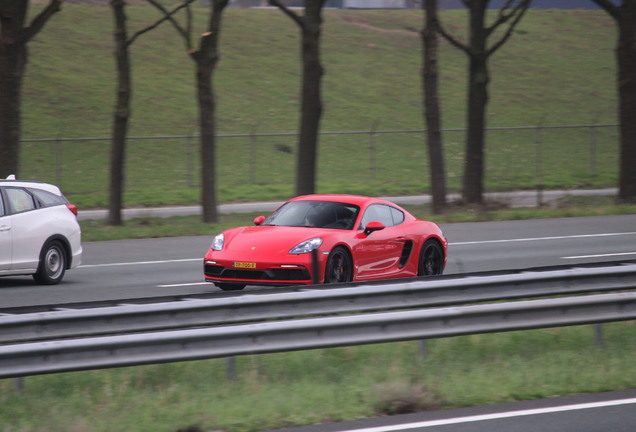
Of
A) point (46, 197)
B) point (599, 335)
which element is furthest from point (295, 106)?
point (599, 335)

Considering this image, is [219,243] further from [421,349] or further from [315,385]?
[315,385]

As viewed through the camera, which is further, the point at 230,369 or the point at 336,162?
the point at 336,162

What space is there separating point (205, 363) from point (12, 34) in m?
12.9

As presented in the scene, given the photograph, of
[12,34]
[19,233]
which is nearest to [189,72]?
[12,34]

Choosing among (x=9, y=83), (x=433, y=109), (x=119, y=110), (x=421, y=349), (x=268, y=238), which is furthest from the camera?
(x=433, y=109)

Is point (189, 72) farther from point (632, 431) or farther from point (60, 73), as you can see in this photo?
point (632, 431)

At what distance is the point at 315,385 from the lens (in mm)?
7645

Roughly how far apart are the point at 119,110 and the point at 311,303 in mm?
15594

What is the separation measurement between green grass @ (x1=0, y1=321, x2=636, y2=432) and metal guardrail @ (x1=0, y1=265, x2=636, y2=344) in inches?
16.8

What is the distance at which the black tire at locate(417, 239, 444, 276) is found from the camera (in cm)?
1366

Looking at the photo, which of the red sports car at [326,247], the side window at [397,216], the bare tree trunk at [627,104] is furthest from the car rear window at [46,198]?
the bare tree trunk at [627,104]

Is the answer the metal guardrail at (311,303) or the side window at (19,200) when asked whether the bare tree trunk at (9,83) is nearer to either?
the side window at (19,200)

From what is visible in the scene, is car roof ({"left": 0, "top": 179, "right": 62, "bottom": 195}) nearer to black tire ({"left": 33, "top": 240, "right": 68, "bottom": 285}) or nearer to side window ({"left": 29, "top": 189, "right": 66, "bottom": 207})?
side window ({"left": 29, "top": 189, "right": 66, "bottom": 207})

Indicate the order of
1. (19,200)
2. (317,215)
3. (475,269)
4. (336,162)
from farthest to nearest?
1. (336,162)
2. (475,269)
3. (19,200)
4. (317,215)
